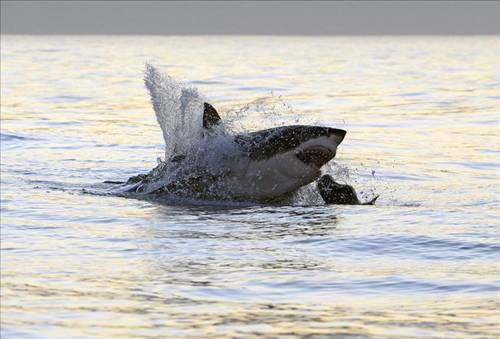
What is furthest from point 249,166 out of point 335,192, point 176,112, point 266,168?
point 176,112

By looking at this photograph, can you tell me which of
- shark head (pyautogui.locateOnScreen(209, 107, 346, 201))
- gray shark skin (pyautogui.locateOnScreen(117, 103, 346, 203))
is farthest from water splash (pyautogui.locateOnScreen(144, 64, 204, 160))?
shark head (pyautogui.locateOnScreen(209, 107, 346, 201))

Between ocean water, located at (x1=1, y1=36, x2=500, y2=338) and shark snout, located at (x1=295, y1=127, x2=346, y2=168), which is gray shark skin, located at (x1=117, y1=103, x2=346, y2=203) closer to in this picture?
shark snout, located at (x1=295, y1=127, x2=346, y2=168)

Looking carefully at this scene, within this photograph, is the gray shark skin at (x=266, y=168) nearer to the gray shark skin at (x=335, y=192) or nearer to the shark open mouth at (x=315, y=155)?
the shark open mouth at (x=315, y=155)

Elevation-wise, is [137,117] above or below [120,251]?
above

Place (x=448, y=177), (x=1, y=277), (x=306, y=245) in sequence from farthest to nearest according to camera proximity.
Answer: (x=448, y=177) < (x=306, y=245) < (x=1, y=277)

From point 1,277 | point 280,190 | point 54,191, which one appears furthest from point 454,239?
point 54,191

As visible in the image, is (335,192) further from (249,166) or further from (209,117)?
(209,117)

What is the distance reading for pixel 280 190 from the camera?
15.7 meters

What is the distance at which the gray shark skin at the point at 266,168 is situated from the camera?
1536 cm

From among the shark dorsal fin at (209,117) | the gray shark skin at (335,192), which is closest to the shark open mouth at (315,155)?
the gray shark skin at (335,192)

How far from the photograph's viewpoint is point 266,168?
1557cm

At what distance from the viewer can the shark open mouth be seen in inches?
604

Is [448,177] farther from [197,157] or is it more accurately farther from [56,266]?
[56,266]

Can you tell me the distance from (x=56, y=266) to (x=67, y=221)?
116 inches
